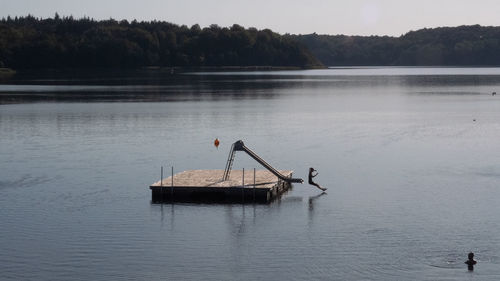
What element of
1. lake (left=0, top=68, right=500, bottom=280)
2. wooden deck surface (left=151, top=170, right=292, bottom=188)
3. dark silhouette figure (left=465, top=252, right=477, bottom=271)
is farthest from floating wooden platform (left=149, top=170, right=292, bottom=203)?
dark silhouette figure (left=465, top=252, right=477, bottom=271)

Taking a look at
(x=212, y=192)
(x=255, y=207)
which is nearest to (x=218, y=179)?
(x=212, y=192)

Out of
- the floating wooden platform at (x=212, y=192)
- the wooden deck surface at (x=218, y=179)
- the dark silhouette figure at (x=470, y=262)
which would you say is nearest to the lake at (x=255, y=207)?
the dark silhouette figure at (x=470, y=262)

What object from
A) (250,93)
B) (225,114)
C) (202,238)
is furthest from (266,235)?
(250,93)

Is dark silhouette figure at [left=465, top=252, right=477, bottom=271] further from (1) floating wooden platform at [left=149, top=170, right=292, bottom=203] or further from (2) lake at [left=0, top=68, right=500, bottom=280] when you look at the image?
(1) floating wooden platform at [left=149, top=170, right=292, bottom=203]

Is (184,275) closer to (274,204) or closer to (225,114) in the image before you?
(274,204)

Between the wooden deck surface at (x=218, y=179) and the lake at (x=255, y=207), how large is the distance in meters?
1.45

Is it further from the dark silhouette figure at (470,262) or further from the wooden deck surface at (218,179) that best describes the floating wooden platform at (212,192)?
the dark silhouette figure at (470,262)

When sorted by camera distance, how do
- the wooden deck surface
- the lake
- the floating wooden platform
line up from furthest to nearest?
the wooden deck surface
the floating wooden platform
the lake

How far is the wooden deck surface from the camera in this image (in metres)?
46.9

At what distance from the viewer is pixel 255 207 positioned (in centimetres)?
4488

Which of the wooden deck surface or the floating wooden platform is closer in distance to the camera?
the floating wooden platform

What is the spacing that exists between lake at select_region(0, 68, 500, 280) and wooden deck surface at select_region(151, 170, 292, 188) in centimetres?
145

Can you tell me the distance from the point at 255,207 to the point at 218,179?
461cm

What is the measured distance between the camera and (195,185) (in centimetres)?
4644
